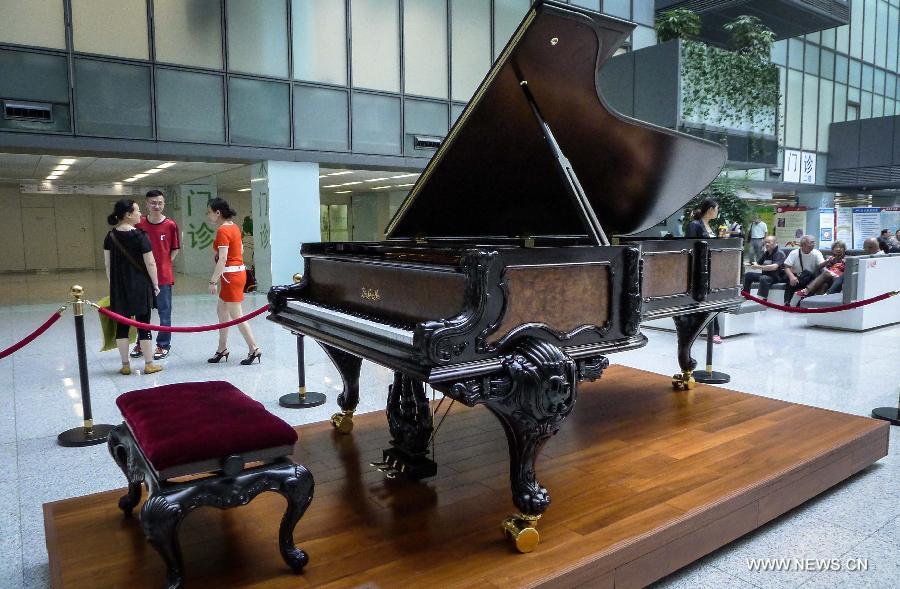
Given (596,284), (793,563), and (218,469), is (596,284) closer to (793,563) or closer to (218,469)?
(793,563)

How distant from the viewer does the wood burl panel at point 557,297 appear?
2062mm

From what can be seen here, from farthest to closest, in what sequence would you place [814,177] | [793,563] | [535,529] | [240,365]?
[814,177] < [240,365] < [793,563] < [535,529]

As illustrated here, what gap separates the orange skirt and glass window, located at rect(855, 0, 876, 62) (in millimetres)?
22178

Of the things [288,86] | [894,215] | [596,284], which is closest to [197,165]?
[288,86]

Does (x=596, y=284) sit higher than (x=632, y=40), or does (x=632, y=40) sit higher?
(x=632, y=40)

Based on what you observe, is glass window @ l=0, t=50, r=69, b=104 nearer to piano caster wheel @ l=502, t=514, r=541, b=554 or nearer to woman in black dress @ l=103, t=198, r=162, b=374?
woman in black dress @ l=103, t=198, r=162, b=374

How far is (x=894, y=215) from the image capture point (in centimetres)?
1296

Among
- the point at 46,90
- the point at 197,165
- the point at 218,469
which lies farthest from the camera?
the point at 197,165

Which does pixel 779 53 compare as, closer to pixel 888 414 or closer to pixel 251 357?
pixel 888 414

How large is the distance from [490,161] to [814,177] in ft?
63.1

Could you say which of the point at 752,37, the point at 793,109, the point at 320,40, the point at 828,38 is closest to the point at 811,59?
the point at 828,38

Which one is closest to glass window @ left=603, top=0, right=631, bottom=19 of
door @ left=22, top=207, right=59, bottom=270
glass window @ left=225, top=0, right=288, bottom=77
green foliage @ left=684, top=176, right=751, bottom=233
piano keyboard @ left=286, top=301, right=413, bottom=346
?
green foliage @ left=684, top=176, right=751, bottom=233

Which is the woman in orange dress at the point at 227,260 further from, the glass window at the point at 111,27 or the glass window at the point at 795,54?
the glass window at the point at 795,54

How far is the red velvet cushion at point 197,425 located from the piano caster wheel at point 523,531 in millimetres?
788
